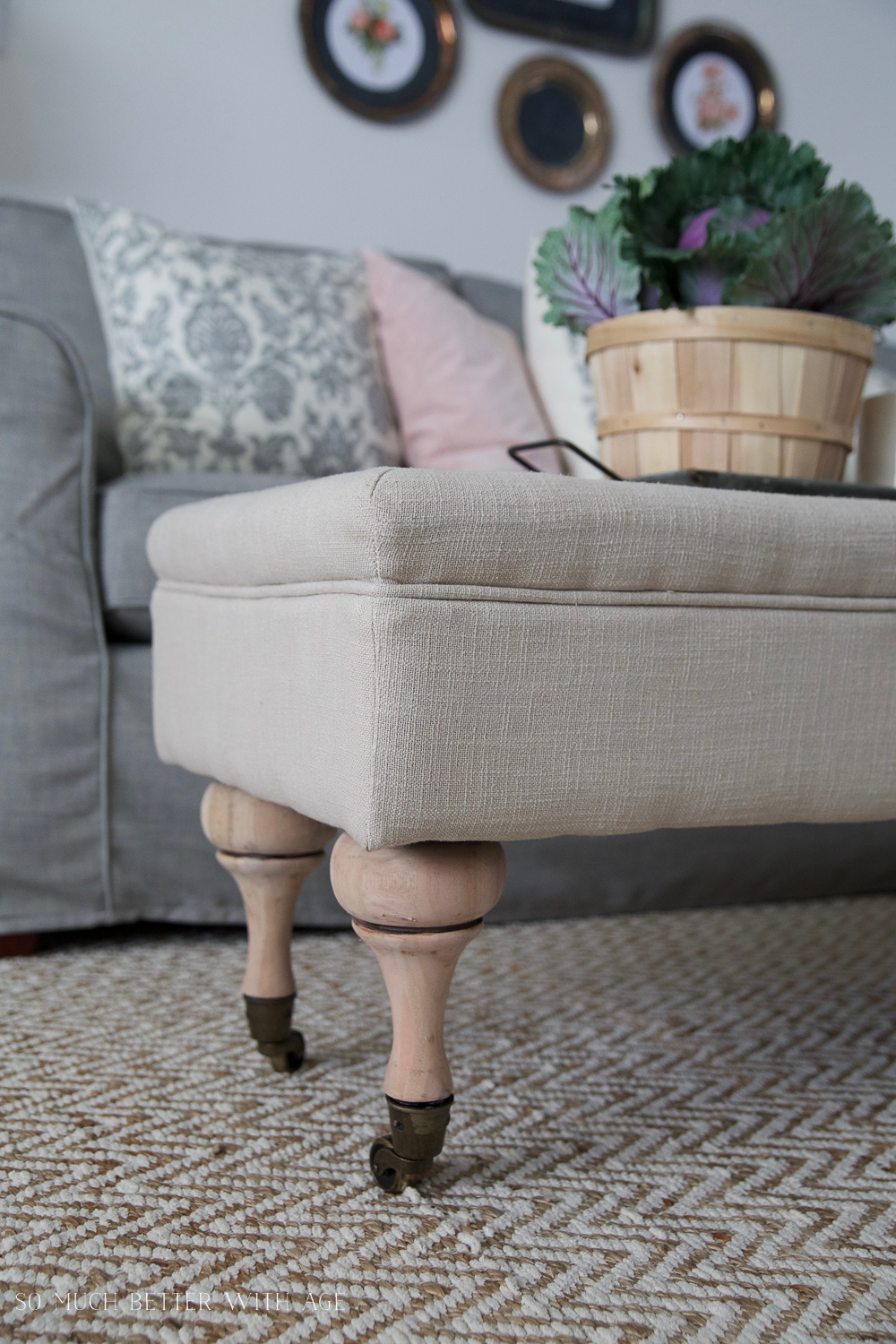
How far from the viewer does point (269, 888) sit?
35.1 inches

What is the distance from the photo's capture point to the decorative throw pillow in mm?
1626

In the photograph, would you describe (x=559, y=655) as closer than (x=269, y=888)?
Yes

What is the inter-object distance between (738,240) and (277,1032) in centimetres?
70

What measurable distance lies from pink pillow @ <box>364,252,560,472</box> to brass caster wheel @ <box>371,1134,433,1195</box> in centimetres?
103

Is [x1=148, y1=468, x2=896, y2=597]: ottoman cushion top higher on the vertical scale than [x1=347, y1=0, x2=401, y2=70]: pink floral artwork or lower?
lower

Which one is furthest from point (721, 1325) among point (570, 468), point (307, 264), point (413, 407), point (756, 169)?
point (307, 264)

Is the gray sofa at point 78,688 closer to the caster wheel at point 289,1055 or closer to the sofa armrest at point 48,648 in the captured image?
the sofa armrest at point 48,648

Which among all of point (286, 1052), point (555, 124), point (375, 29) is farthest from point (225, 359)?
point (555, 124)

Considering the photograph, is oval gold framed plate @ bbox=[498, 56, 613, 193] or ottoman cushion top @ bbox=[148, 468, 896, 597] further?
oval gold framed plate @ bbox=[498, 56, 613, 193]

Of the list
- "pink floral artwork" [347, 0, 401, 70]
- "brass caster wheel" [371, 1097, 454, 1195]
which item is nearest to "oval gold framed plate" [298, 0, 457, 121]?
"pink floral artwork" [347, 0, 401, 70]

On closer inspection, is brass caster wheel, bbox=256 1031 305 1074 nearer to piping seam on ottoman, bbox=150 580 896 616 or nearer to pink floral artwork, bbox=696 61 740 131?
piping seam on ottoman, bbox=150 580 896 616

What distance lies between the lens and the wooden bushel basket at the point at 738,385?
2.72 feet

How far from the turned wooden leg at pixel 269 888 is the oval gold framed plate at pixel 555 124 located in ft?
6.66

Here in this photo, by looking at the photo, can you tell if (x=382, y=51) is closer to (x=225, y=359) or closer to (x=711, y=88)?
(x=711, y=88)
